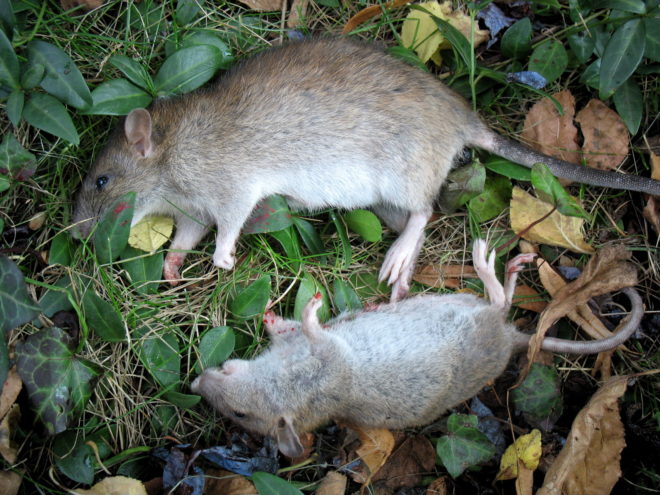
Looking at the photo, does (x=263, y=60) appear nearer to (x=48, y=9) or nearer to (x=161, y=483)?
(x=48, y=9)

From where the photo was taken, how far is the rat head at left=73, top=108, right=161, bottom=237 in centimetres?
373

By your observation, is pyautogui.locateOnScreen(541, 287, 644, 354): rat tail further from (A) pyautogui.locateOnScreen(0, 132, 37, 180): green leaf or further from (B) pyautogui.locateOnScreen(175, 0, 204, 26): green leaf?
(A) pyautogui.locateOnScreen(0, 132, 37, 180): green leaf

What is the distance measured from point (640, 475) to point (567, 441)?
628 millimetres

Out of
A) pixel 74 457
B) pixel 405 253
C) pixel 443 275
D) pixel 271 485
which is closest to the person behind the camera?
pixel 271 485

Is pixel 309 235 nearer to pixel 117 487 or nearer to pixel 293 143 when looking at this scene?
pixel 293 143

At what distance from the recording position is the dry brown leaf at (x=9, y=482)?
3.45 m

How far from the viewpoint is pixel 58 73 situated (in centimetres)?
355

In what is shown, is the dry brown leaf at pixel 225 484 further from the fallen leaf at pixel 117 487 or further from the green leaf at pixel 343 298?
the green leaf at pixel 343 298

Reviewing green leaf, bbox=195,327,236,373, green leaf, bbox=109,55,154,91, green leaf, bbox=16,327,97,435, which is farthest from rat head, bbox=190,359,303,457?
green leaf, bbox=109,55,154,91

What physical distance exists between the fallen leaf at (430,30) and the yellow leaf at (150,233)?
86.5 inches

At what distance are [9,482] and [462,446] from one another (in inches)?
108

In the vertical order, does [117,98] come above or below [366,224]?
above

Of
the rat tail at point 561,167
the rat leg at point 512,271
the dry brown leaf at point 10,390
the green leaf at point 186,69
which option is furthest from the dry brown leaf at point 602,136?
the dry brown leaf at point 10,390

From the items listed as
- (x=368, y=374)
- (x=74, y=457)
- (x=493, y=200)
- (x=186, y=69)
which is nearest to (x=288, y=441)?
(x=368, y=374)
